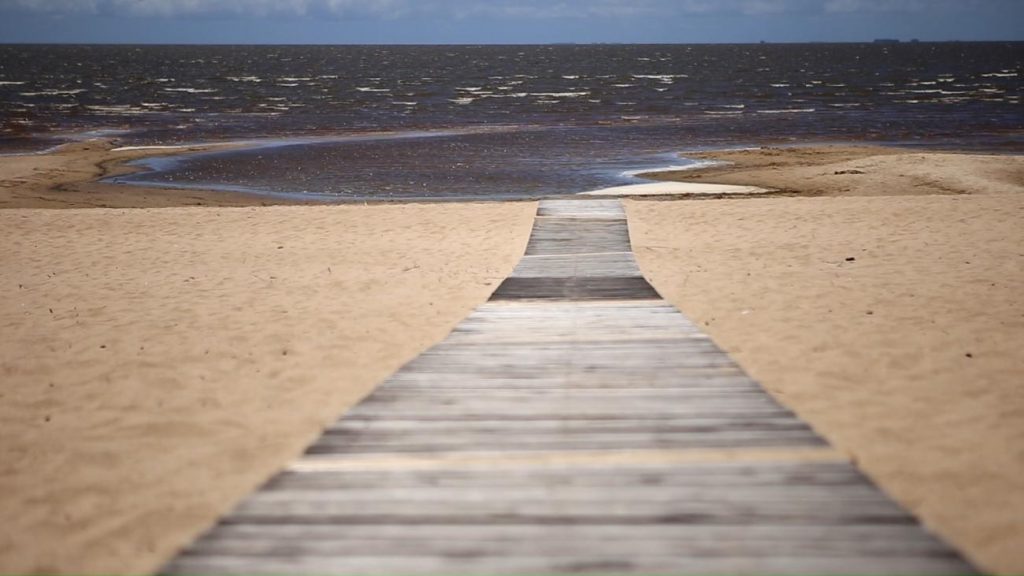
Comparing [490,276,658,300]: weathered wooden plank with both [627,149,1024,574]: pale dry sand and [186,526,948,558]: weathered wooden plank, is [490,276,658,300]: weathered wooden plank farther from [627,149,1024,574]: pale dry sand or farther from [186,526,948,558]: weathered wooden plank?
[186,526,948,558]: weathered wooden plank

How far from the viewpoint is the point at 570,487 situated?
335 cm

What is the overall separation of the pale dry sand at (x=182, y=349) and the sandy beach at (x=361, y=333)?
0.9 inches

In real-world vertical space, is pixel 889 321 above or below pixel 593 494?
below

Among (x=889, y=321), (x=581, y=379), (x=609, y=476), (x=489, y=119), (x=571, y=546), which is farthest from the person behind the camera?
(x=489, y=119)

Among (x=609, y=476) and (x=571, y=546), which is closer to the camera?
(x=571, y=546)

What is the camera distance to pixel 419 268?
939 centimetres

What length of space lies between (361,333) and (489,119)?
3094 centimetres

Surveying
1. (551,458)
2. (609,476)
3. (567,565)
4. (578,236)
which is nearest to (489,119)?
(578,236)

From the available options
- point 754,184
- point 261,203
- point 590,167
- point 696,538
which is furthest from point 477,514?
point 590,167

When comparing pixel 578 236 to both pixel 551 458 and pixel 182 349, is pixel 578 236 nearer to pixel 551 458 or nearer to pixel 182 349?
pixel 182 349

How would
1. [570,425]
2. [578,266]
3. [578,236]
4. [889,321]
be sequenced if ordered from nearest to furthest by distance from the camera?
1. [570,425]
2. [889,321]
3. [578,266]
4. [578,236]

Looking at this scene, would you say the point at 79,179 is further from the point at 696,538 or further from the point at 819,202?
the point at 696,538

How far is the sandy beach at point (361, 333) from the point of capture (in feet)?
13.2

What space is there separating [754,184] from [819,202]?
13.6ft
